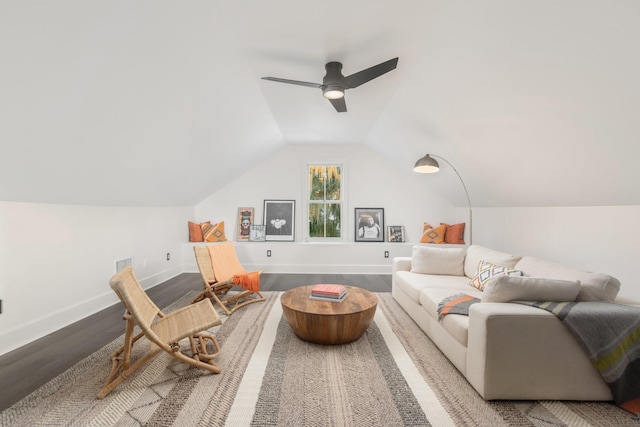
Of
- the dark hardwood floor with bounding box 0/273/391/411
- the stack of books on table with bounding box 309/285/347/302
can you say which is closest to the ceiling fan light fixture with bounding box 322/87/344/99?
the stack of books on table with bounding box 309/285/347/302

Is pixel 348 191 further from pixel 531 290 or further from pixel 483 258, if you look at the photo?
→ pixel 531 290

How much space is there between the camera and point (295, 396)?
1.81m

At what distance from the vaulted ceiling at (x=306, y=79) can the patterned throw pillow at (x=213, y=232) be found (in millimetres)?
1895

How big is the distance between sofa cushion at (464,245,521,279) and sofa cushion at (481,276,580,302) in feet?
2.97

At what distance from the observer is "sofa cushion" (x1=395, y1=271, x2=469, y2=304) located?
292 centimetres

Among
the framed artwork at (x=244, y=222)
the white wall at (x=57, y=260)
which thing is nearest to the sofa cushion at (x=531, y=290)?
the white wall at (x=57, y=260)

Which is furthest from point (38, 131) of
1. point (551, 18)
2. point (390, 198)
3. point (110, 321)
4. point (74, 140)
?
point (390, 198)

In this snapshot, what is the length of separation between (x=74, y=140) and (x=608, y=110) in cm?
371

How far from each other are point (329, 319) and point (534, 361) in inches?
54.0

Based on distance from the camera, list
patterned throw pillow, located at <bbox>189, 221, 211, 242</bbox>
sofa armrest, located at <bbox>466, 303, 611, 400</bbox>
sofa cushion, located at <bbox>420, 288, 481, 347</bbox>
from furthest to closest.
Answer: patterned throw pillow, located at <bbox>189, 221, 211, 242</bbox>, sofa cushion, located at <bbox>420, 288, 481, 347</bbox>, sofa armrest, located at <bbox>466, 303, 611, 400</bbox>

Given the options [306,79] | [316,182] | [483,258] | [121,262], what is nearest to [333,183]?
[316,182]

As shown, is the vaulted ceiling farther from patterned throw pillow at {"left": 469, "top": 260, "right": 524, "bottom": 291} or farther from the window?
the window

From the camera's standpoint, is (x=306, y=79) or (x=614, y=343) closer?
(x=614, y=343)

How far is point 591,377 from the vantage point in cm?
174
